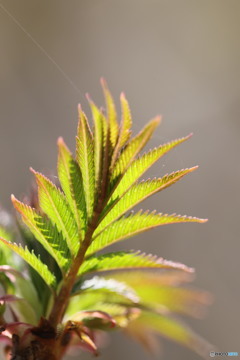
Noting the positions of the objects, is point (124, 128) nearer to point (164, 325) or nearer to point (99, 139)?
point (99, 139)

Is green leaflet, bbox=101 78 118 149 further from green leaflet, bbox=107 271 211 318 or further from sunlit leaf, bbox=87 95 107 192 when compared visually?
green leaflet, bbox=107 271 211 318

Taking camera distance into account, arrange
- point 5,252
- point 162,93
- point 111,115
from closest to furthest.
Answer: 1. point 111,115
2. point 5,252
3. point 162,93

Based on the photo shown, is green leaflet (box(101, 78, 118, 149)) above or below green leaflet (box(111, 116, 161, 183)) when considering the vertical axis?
above

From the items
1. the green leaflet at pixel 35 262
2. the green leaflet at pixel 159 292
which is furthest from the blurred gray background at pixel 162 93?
the green leaflet at pixel 35 262

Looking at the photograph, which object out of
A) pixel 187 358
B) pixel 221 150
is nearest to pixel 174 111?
pixel 221 150

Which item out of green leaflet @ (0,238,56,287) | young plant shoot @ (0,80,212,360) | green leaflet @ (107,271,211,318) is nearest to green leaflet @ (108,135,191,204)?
young plant shoot @ (0,80,212,360)

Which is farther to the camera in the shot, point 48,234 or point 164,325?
point 164,325

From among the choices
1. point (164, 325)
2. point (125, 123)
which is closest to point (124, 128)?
point (125, 123)

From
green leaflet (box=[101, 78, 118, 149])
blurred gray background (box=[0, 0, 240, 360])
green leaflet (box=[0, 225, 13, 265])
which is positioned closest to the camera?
green leaflet (box=[101, 78, 118, 149])

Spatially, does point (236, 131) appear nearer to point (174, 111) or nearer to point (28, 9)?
point (174, 111)
